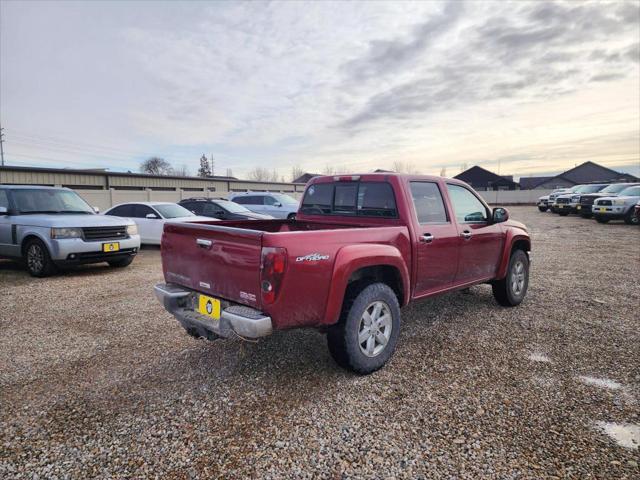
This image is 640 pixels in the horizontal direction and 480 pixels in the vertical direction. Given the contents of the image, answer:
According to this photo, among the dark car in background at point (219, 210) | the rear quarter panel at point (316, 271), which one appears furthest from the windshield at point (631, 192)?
the rear quarter panel at point (316, 271)

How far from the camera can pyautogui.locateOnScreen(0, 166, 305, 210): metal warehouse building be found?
64.5ft

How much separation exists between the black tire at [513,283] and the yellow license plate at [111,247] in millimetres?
6716

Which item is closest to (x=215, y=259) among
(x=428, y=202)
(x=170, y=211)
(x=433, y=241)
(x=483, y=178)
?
(x=433, y=241)

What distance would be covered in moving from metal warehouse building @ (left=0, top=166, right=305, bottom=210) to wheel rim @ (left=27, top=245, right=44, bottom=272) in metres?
12.8

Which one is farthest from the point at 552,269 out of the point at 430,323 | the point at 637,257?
the point at 430,323

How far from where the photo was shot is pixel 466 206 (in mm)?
4754

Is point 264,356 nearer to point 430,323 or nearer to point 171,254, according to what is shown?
point 171,254

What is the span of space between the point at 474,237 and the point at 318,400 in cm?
271

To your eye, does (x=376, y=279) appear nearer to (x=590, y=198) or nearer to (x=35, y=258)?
(x=35, y=258)

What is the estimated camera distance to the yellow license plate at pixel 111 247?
294 inches

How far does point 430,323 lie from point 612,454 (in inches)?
96.3

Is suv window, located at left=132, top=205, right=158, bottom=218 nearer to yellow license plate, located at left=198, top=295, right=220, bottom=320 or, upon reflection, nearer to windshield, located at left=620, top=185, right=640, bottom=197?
yellow license plate, located at left=198, top=295, right=220, bottom=320

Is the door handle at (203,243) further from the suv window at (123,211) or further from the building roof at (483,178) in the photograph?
the building roof at (483,178)

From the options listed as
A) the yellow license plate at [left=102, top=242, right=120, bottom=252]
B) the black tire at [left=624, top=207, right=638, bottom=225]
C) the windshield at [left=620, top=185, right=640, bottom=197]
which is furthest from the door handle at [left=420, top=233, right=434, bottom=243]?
the windshield at [left=620, top=185, right=640, bottom=197]
